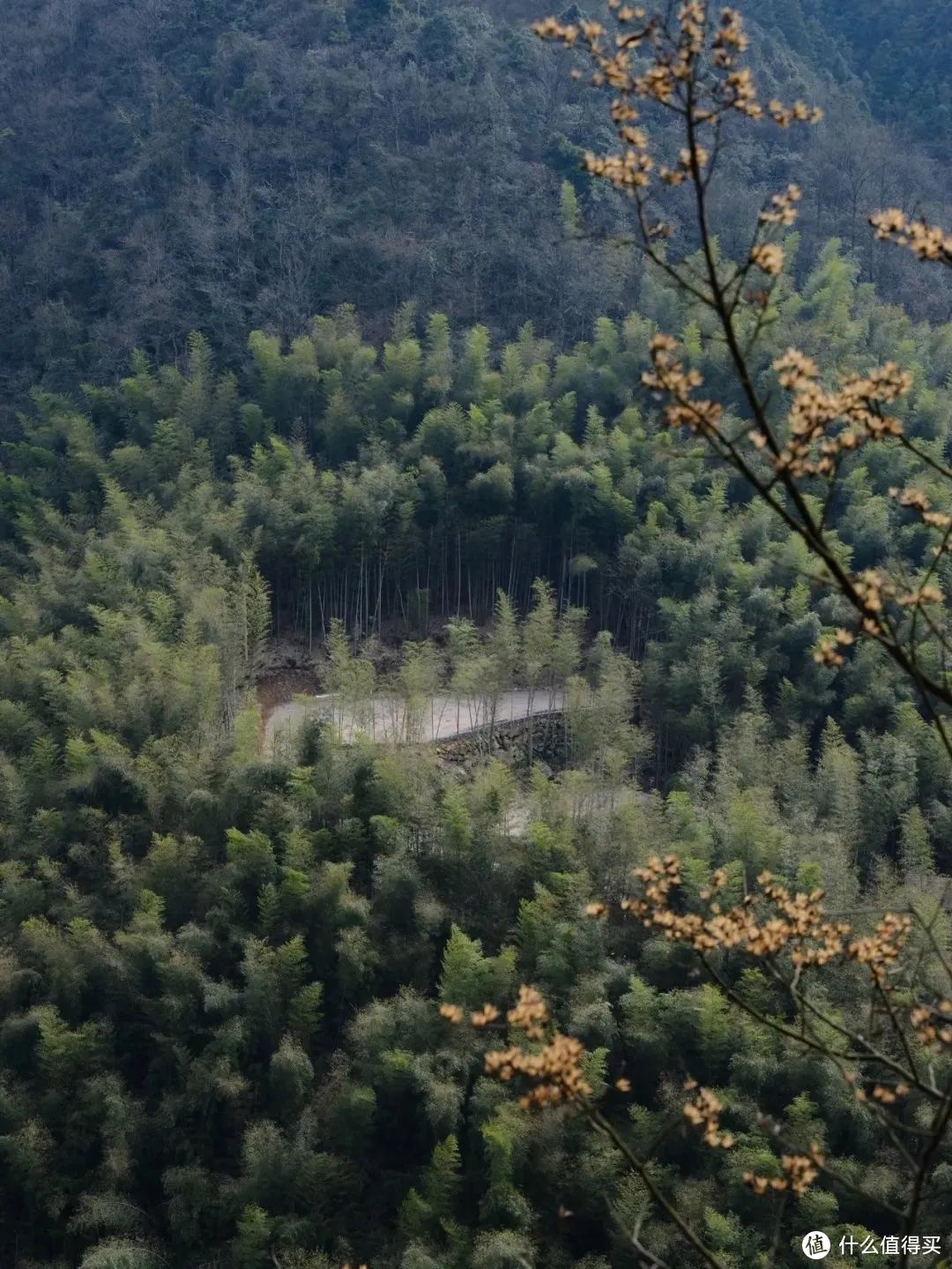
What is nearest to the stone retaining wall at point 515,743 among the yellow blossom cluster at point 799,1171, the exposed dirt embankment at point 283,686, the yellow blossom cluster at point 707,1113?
the exposed dirt embankment at point 283,686

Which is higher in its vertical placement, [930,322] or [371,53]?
[371,53]

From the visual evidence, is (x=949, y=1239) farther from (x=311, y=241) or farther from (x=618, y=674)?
(x=311, y=241)

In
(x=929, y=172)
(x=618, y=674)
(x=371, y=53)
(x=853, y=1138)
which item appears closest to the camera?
(x=853, y=1138)

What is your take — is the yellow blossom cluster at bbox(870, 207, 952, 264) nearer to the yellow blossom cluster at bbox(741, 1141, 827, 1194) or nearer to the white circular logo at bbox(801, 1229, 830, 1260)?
the yellow blossom cluster at bbox(741, 1141, 827, 1194)

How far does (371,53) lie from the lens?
39.4 metres

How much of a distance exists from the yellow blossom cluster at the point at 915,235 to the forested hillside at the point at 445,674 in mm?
26

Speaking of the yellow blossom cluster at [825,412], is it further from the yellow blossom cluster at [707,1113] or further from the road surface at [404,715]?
the road surface at [404,715]

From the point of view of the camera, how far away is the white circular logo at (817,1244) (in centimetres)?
1307

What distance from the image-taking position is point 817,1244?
522 inches

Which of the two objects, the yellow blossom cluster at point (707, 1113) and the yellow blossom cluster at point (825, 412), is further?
the yellow blossom cluster at point (707, 1113)

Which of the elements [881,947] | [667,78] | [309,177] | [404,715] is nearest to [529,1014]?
[881,947]

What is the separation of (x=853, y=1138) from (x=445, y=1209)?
480 cm

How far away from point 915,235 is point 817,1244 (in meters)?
12.4

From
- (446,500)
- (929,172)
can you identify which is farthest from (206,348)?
(929,172)
